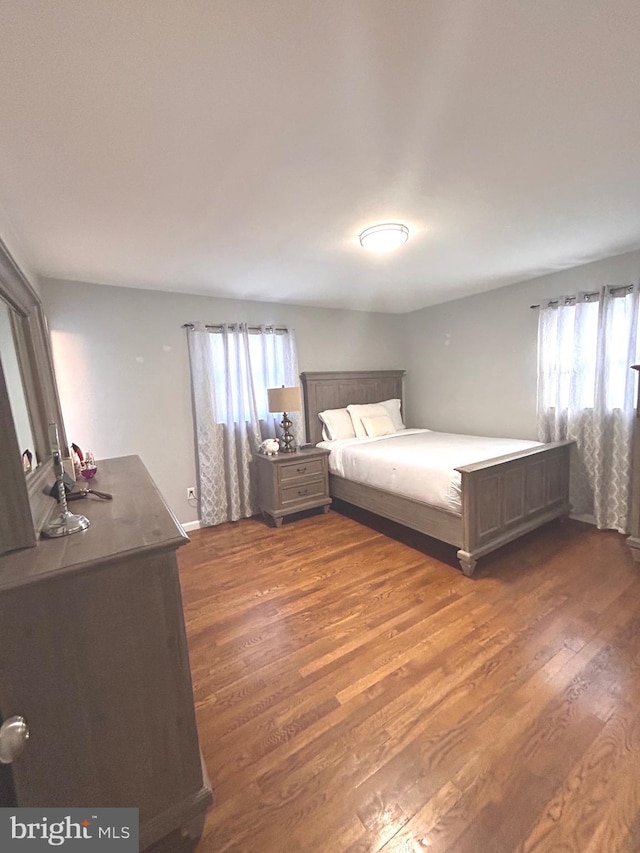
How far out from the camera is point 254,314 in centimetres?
364

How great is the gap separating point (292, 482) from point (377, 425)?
1216 millimetres

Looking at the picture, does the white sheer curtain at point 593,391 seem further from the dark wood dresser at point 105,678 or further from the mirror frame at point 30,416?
the mirror frame at point 30,416

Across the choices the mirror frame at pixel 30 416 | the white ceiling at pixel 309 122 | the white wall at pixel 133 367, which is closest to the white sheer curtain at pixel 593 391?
the white ceiling at pixel 309 122

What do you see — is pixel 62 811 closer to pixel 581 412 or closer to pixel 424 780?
pixel 424 780

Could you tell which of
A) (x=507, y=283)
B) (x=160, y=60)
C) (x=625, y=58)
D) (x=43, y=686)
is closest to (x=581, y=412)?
(x=507, y=283)

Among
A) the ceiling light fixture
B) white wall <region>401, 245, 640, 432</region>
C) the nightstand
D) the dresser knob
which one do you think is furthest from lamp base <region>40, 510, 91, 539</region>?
white wall <region>401, 245, 640, 432</region>

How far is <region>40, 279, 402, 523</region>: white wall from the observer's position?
2820mm

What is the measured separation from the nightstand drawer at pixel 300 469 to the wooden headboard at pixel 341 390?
50cm

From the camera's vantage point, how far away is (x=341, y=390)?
13.9 ft

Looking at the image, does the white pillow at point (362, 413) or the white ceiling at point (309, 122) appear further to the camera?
the white pillow at point (362, 413)

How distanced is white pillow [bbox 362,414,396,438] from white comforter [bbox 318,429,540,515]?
0.32 feet

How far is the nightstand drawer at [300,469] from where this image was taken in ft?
11.2

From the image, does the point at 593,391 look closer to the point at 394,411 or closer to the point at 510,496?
the point at 510,496

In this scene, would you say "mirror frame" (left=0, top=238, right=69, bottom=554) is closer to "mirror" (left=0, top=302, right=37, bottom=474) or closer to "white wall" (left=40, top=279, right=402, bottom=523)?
"mirror" (left=0, top=302, right=37, bottom=474)
